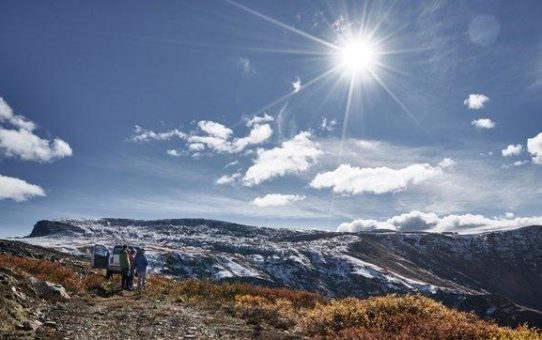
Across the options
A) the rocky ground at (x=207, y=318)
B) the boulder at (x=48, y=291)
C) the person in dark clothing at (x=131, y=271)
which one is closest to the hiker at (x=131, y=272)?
the person in dark clothing at (x=131, y=271)

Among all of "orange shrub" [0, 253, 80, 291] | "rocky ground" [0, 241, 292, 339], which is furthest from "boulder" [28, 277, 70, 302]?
"orange shrub" [0, 253, 80, 291]

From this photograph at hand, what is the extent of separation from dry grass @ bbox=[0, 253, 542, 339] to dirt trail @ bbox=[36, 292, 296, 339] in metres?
1.29

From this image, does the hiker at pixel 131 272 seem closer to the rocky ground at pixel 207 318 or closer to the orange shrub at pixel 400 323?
the rocky ground at pixel 207 318

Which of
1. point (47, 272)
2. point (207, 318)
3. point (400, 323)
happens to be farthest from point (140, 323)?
point (47, 272)

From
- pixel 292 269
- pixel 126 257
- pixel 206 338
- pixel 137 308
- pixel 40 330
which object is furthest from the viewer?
pixel 292 269

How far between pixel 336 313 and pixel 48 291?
9705 mm

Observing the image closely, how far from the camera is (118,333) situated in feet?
37.0

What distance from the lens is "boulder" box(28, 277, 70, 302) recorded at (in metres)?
15.3

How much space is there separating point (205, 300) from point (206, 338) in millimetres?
8157

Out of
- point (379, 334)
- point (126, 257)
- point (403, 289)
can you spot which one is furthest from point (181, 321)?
point (403, 289)

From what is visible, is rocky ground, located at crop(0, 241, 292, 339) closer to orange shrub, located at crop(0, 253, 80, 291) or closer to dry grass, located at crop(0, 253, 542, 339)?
dry grass, located at crop(0, 253, 542, 339)

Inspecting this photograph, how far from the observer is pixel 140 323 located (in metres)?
12.6

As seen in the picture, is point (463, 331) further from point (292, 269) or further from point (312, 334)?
point (292, 269)

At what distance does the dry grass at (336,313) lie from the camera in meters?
11.6
